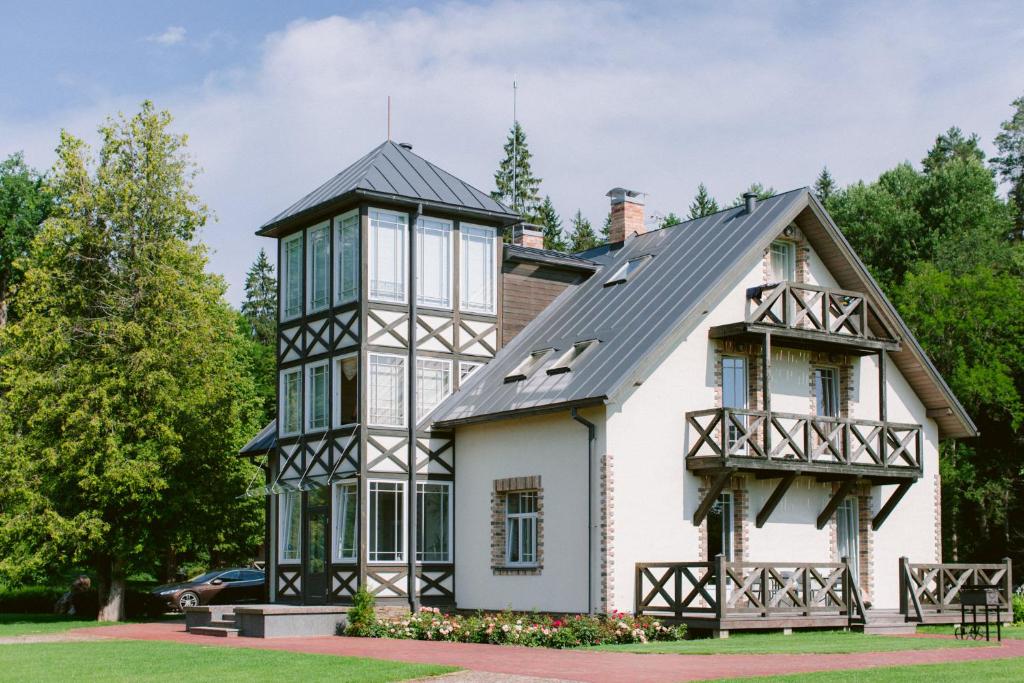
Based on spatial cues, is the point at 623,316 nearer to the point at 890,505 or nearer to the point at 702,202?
the point at 890,505

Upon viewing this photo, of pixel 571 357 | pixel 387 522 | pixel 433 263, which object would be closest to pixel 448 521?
pixel 387 522

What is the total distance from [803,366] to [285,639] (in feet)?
38.5

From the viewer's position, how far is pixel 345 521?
2486cm

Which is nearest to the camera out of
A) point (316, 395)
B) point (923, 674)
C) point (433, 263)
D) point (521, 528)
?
point (923, 674)

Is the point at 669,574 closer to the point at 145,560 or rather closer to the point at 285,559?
the point at 285,559

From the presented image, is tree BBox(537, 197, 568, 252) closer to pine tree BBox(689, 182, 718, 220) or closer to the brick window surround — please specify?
pine tree BBox(689, 182, 718, 220)

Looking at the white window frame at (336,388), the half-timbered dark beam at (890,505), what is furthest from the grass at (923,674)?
the white window frame at (336,388)

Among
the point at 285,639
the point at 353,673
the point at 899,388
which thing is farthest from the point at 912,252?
the point at 353,673

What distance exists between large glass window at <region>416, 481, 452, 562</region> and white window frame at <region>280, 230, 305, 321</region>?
16.6 feet

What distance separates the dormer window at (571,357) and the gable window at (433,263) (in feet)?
10.5

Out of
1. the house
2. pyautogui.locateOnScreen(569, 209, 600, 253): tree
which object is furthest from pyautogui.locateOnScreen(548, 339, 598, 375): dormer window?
pyautogui.locateOnScreen(569, 209, 600, 253): tree

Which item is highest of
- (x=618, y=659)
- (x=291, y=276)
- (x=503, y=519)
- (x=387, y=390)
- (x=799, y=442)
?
(x=291, y=276)

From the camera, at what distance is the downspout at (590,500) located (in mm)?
21625

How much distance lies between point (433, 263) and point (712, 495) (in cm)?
790
